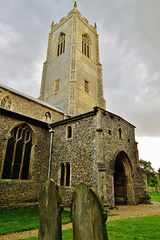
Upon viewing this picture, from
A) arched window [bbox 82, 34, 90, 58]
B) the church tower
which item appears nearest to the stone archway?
the church tower

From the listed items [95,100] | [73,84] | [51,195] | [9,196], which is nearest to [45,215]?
[51,195]

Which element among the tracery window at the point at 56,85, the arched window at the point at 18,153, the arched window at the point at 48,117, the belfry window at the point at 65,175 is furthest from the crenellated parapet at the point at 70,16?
the belfry window at the point at 65,175

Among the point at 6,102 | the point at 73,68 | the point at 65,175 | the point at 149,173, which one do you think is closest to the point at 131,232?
the point at 65,175

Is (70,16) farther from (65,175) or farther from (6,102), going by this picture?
(65,175)

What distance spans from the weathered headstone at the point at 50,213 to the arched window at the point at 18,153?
7354 millimetres

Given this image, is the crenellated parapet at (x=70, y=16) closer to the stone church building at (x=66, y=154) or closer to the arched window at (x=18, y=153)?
the stone church building at (x=66, y=154)

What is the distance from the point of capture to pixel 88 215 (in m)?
3.03

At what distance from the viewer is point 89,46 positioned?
29906 millimetres

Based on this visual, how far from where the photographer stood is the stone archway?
12.0 meters

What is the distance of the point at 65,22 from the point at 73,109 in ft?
63.7

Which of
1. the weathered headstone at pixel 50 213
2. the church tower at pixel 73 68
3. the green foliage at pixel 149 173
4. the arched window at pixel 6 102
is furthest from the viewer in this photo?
the green foliage at pixel 149 173

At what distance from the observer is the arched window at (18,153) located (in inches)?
397

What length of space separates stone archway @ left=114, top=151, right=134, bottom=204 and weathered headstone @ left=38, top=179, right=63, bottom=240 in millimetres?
8962

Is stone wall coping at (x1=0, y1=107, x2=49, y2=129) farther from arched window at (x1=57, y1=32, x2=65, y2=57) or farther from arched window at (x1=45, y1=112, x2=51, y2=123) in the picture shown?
arched window at (x1=57, y1=32, x2=65, y2=57)
